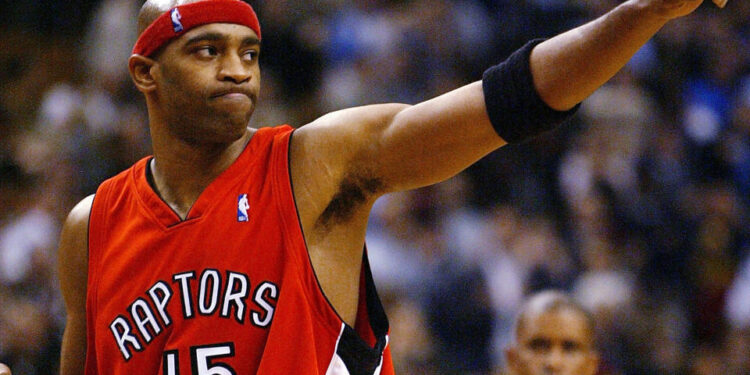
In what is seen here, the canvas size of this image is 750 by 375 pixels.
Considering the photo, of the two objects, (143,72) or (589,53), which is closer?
(589,53)

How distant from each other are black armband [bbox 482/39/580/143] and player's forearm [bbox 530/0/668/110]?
22 mm

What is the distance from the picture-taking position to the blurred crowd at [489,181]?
7289 mm

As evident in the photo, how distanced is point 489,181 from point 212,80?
19.1 ft

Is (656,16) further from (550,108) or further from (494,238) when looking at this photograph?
(494,238)

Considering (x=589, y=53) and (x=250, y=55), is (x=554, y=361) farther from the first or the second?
(x=589, y=53)

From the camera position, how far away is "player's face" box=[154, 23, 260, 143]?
9.48 ft

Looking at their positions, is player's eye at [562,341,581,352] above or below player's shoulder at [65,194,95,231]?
below

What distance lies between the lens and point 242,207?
290 cm

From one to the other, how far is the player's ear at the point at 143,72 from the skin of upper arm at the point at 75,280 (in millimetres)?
453

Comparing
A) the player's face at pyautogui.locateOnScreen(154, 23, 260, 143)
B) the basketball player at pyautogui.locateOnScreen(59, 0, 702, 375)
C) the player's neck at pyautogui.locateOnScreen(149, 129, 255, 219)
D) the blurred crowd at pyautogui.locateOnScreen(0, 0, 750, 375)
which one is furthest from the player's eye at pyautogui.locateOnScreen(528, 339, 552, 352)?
the blurred crowd at pyautogui.locateOnScreen(0, 0, 750, 375)

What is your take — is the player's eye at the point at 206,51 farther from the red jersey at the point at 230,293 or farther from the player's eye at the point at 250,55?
the red jersey at the point at 230,293

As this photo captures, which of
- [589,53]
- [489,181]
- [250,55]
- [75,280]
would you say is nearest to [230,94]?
[250,55]

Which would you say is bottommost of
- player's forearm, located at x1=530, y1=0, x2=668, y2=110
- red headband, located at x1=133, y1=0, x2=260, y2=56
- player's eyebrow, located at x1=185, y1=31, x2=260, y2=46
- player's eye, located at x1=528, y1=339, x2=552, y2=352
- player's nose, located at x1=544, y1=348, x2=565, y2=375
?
player's nose, located at x1=544, y1=348, x2=565, y2=375

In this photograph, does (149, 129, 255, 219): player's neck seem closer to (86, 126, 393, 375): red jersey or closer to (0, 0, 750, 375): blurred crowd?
(86, 126, 393, 375): red jersey
